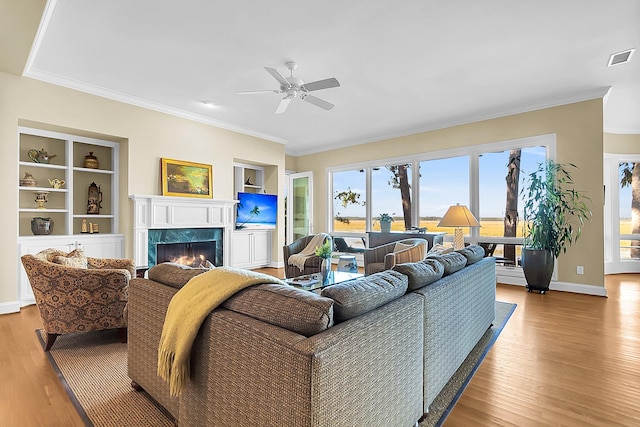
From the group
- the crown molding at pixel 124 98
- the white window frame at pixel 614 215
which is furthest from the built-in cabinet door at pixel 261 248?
the white window frame at pixel 614 215

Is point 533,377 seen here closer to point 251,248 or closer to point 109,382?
point 109,382

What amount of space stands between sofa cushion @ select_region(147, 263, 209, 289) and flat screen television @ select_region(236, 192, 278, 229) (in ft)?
14.5

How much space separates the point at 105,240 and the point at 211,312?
13.7 ft

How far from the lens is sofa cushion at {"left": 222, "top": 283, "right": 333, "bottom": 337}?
116cm

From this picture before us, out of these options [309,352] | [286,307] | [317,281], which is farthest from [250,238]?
[309,352]

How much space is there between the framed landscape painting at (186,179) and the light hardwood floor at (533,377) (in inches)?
94.0

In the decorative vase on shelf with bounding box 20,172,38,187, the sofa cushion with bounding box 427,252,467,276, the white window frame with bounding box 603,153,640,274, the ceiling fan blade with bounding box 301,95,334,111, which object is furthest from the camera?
the white window frame with bounding box 603,153,640,274

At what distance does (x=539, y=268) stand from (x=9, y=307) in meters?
6.73

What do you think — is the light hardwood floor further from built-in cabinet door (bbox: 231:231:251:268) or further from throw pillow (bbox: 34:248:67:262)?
built-in cabinet door (bbox: 231:231:251:268)

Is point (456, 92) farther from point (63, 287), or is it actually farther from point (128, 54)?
point (63, 287)

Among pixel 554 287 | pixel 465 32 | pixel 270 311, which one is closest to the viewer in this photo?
pixel 270 311

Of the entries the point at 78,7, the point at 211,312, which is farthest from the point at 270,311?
the point at 78,7

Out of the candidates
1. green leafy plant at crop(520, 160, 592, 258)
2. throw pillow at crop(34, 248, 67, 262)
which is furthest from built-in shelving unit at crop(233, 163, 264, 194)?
green leafy plant at crop(520, 160, 592, 258)

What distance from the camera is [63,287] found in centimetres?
261
